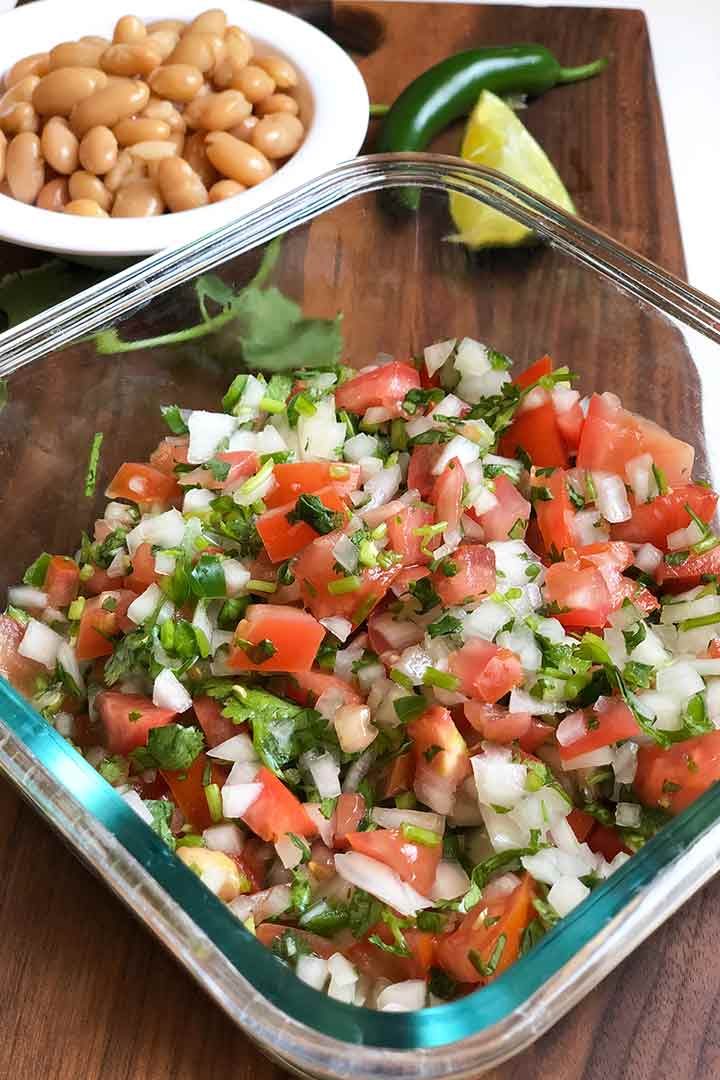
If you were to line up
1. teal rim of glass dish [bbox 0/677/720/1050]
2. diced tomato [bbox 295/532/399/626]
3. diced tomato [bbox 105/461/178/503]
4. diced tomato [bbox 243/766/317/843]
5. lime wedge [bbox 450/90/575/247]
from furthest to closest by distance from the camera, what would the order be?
lime wedge [bbox 450/90/575/247] < diced tomato [bbox 105/461/178/503] < diced tomato [bbox 295/532/399/626] < diced tomato [bbox 243/766/317/843] < teal rim of glass dish [bbox 0/677/720/1050]

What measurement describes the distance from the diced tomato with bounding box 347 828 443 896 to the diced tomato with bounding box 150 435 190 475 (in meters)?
0.58

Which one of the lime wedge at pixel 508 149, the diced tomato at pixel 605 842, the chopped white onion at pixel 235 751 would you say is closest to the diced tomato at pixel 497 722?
the diced tomato at pixel 605 842

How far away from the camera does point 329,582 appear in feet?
4.28

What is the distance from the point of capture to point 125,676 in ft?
4.30

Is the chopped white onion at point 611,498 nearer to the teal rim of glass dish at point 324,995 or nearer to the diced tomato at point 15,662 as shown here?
the teal rim of glass dish at point 324,995

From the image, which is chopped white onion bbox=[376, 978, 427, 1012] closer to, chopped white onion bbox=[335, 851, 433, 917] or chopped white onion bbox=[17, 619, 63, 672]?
chopped white onion bbox=[335, 851, 433, 917]

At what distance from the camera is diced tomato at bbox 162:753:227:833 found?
1.23 meters

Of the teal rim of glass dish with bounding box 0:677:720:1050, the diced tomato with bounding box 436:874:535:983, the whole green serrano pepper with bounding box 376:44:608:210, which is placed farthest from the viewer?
the whole green serrano pepper with bounding box 376:44:608:210

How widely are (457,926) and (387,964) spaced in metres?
0.08

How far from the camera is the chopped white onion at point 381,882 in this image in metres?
1.12

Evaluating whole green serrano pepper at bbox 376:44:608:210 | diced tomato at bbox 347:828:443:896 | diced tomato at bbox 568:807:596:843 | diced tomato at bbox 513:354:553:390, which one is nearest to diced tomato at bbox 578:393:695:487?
diced tomato at bbox 513:354:553:390

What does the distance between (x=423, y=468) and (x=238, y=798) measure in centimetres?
48

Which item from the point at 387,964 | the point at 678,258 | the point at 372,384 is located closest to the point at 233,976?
the point at 387,964

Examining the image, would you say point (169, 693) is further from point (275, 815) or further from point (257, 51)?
point (257, 51)
